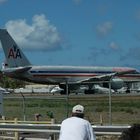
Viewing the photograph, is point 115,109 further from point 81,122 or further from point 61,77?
point 61,77

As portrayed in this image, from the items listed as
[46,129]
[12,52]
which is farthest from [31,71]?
[46,129]

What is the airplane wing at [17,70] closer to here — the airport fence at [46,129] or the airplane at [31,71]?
the airplane at [31,71]

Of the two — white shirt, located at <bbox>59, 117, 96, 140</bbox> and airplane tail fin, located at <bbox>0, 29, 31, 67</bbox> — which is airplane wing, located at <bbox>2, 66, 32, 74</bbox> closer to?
airplane tail fin, located at <bbox>0, 29, 31, 67</bbox>

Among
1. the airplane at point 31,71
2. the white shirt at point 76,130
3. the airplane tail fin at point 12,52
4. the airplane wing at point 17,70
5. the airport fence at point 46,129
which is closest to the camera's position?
the white shirt at point 76,130

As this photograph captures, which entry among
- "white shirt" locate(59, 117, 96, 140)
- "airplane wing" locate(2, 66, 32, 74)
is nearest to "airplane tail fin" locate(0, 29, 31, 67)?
"airplane wing" locate(2, 66, 32, 74)

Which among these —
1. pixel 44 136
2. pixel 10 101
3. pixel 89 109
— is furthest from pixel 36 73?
pixel 44 136

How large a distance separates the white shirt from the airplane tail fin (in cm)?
5741

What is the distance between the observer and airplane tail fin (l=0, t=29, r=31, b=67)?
64750mm

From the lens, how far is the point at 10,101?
4172 cm

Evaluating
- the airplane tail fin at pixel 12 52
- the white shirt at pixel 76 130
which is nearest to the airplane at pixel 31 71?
the airplane tail fin at pixel 12 52

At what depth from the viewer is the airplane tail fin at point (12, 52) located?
64.8 meters

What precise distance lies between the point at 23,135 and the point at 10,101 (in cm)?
2649

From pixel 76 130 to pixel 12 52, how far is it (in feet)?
193

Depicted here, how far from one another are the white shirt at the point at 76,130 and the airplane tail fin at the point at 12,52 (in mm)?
57412
